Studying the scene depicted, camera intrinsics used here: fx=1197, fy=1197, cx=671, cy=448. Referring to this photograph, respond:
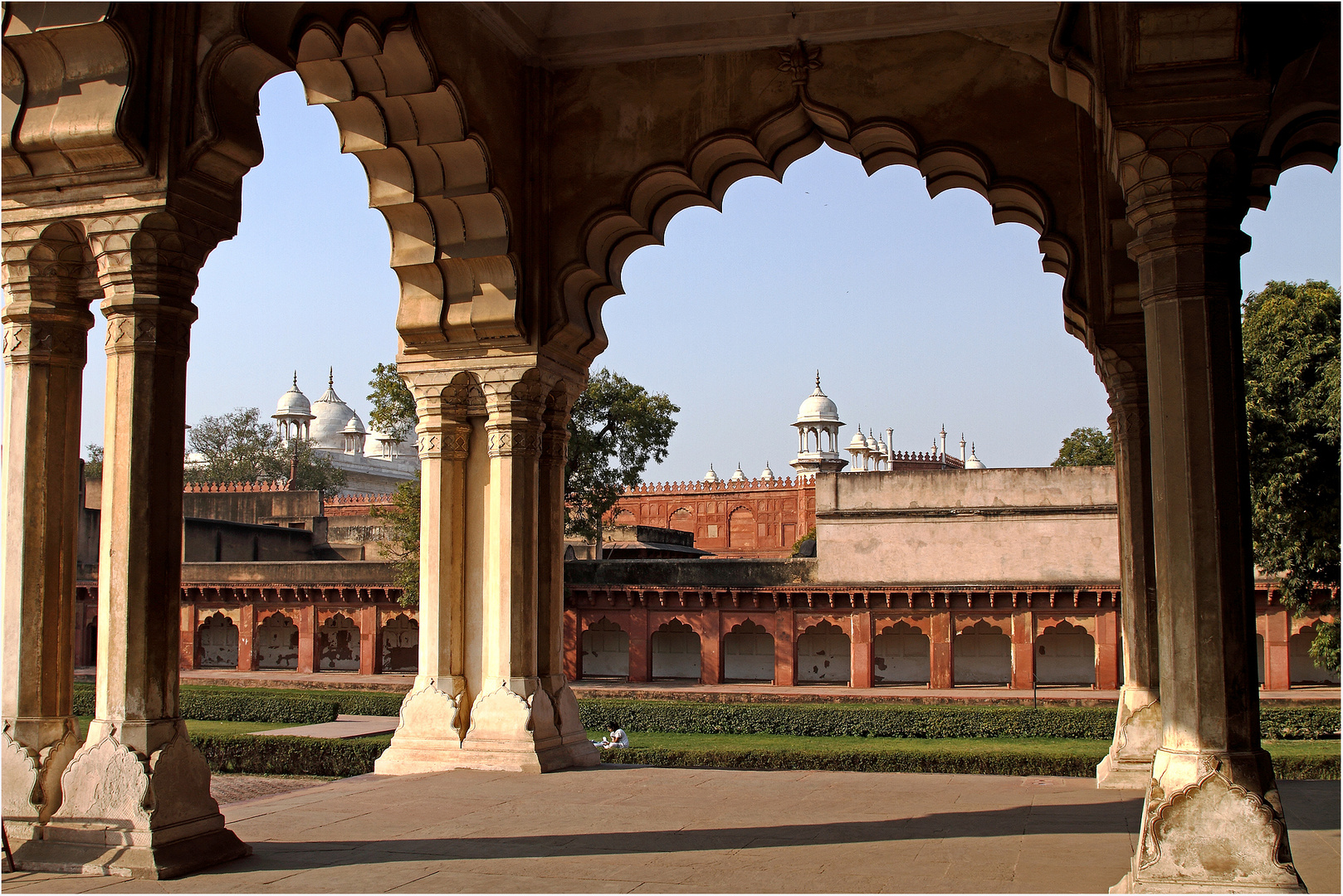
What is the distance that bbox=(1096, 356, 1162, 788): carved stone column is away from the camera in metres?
6.92

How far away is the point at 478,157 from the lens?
23.8 feet

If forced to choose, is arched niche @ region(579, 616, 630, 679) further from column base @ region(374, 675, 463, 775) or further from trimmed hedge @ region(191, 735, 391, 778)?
column base @ region(374, 675, 463, 775)

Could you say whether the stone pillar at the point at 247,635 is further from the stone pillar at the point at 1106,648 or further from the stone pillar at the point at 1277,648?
the stone pillar at the point at 1277,648

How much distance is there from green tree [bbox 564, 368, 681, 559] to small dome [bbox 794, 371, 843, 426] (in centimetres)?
2458

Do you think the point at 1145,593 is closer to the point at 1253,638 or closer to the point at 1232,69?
the point at 1253,638

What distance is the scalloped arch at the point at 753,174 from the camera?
23.5 feet

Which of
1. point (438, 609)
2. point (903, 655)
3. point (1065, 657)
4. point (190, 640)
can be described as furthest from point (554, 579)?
point (190, 640)

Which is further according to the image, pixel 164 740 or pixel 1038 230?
pixel 1038 230

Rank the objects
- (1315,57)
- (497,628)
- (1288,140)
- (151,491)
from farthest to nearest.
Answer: (497,628), (1288,140), (1315,57), (151,491)

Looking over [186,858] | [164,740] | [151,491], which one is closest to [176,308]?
[151,491]

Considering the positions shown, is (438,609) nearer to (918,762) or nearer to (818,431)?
(918,762)

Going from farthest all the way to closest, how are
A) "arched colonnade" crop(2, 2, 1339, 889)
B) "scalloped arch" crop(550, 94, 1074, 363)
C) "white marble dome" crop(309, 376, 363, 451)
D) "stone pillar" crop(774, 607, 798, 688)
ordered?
"white marble dome" crop(309, 376, 363, 451) < "stone pillar" crop(774, 607, 798, 688) < "scalloped arch" crop(550, 94, 1074, 363) < "arched colonnade" crop(2, 2, 1339, 889)

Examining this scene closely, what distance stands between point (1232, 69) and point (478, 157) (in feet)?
14.4

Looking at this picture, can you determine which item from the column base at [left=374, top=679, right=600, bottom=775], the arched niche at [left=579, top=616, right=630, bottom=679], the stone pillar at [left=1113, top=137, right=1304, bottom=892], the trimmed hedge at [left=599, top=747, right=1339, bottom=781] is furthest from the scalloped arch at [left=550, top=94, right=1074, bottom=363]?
the arched niche at [left=579, top=616, right=630, bottom=679]
